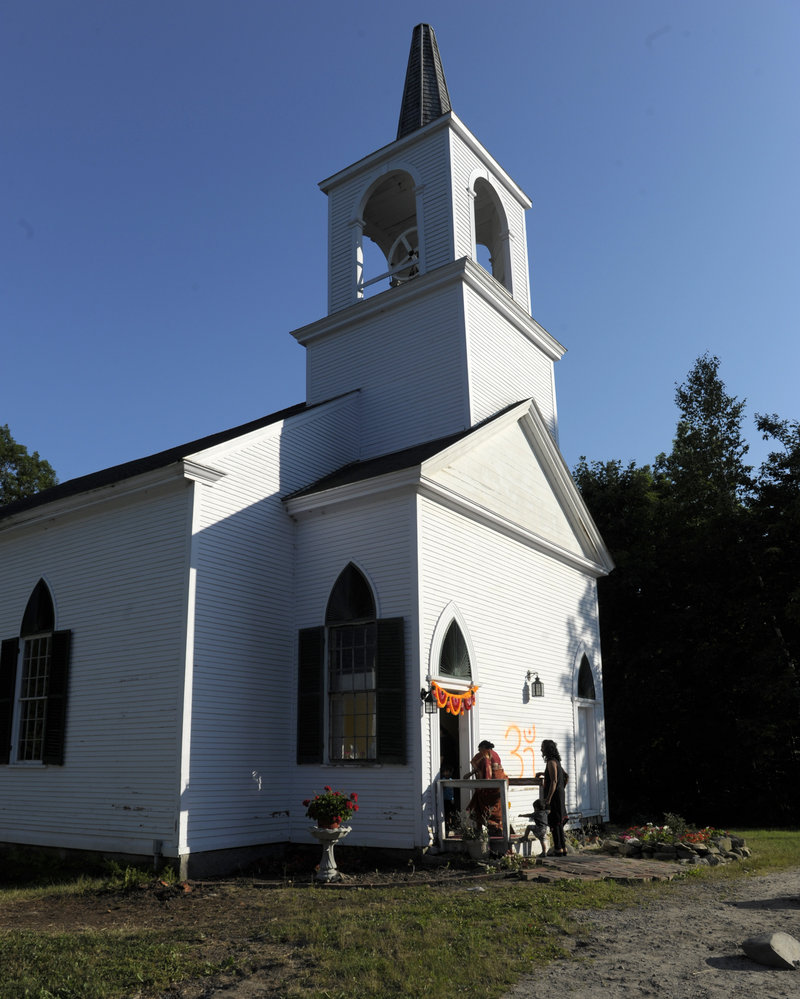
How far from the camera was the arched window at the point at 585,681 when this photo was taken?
18.0m

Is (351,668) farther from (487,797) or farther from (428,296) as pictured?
(428,296)

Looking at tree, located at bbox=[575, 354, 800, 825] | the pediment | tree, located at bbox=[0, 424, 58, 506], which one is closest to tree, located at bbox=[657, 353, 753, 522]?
tree, located at bbox=[575, 354, 800, 825]

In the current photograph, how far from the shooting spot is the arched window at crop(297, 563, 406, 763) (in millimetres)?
12562

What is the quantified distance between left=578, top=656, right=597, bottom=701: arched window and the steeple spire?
12651 mm

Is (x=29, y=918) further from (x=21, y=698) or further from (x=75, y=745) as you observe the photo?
(x=21, y=698)

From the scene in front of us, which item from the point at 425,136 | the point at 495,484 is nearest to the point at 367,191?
the point at 425,136

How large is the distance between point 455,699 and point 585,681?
6.01 meters

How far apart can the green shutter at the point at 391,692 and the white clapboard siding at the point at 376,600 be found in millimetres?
105

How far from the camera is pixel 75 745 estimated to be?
13.6 m

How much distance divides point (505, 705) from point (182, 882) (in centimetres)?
621

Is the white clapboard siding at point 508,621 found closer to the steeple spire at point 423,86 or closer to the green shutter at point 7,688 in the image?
the green shutter at point 7,688

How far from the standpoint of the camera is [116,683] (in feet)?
43.2

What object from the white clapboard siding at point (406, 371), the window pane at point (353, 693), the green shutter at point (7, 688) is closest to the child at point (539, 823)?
the window pane at point (353, 693)

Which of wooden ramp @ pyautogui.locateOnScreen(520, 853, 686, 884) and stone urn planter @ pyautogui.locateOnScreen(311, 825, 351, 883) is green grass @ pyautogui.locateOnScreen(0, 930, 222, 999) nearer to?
stone urn planter @ pyautogui.locateOnScreen(311, 825, 351, 883)
